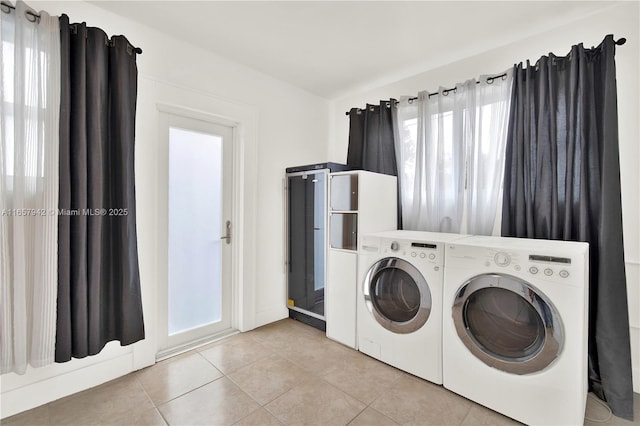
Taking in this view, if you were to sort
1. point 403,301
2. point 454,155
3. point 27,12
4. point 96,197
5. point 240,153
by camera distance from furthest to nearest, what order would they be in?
point 240,153, point 454,155, point 403,301, point 96,197, point 27,12

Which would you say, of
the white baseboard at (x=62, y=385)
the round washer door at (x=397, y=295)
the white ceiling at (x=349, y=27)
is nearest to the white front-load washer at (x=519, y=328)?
the round washer door at (x=397, y=295)

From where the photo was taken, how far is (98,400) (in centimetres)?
180

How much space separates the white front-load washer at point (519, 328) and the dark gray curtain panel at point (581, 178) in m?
0.29

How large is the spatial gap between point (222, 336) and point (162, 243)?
0.99 metres

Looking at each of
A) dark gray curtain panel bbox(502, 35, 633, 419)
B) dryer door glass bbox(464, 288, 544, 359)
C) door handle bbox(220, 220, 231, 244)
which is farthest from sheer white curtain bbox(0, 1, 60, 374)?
dark gray curtain panel bbox(502, 35, 633, 419)

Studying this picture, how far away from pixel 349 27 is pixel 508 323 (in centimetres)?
222

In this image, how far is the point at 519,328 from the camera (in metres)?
1.65

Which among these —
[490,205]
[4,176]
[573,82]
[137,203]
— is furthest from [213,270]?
[573,82]

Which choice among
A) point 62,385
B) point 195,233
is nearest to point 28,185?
point 195,233

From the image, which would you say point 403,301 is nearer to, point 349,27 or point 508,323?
point 508,323

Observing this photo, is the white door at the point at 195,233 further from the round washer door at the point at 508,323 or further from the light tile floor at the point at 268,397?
the round washer door at the point at 508,323

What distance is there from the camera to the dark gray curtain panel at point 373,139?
2949 mm

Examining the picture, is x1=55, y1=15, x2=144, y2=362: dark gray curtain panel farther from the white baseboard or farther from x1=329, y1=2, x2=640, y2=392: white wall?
x1=329, y1=2, x2=640, y2=392: white wall

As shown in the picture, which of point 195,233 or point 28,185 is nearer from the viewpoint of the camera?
point 28,185
